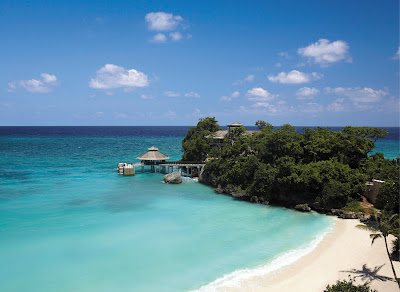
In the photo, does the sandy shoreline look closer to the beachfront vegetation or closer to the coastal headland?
the coastal headland

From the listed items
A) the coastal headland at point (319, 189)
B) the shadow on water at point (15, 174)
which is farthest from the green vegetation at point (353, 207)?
the shadow on water at point (15, 174)

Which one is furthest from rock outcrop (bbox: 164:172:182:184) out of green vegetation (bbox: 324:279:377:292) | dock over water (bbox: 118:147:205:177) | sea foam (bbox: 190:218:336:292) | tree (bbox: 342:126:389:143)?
green vegetation (bbox: 324:279:377:292)

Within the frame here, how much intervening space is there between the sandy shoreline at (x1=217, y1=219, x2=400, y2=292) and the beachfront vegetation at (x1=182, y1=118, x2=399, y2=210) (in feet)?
19.6

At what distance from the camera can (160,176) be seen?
47062mm

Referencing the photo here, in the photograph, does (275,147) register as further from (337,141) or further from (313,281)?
(313,281)

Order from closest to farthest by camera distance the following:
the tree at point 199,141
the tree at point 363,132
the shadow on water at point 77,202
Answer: the shadow on water at point 77,202, the tree at point 363,132, the tree at point 199,141

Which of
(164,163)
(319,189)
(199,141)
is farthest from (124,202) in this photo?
(319,189)

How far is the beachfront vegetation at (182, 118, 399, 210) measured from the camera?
2756 centimetres

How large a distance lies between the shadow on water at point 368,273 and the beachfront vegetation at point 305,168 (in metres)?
8.29

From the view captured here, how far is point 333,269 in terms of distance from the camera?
17.9 m

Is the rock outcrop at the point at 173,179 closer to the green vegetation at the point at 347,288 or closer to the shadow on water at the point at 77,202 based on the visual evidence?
the shadow on water at the point at 77,202

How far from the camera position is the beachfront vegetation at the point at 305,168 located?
1085 inches

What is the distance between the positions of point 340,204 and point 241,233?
1048 cm

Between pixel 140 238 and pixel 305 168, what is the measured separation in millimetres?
16781
